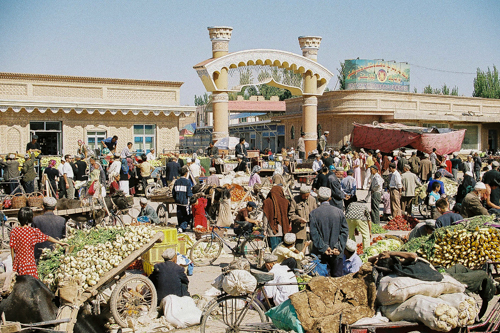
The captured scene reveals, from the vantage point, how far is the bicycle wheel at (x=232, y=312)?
5945 mm

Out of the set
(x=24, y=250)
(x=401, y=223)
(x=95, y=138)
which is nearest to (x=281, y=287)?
(x=24, y=250)

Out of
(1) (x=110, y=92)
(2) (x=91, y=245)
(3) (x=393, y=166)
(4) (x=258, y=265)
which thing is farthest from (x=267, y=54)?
(2) (x=91, y=245)

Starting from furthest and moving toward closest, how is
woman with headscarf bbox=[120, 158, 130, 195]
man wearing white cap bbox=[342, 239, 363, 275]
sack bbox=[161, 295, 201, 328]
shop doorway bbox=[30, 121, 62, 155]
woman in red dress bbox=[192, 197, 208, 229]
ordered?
1. shop doorway bbox=[30, 121, 62, 155]
2. woman with headscarf bbox=[120, 158, 130, 195]
3. woman in red dress bbox=[192, 197, 208, 229]
4. man wearing white cap bbox=[342, 239, 363, 275]
5. sack bbox=[161, 295, 201, 328]

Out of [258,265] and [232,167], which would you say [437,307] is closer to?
[258,265]

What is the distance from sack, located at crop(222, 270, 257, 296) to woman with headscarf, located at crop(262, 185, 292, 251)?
3.94 m

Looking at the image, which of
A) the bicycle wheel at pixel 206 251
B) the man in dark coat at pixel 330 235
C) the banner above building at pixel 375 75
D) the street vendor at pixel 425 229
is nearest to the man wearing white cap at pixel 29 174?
the bicycle wheel at pixel 206 251

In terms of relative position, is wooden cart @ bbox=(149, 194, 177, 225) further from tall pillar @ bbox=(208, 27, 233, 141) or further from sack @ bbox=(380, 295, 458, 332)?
tall pillar @ bbox=(208, 27, 233, 141)

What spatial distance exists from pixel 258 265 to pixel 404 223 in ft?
19.2

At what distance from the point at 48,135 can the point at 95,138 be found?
2.19m

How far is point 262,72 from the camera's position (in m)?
29.6

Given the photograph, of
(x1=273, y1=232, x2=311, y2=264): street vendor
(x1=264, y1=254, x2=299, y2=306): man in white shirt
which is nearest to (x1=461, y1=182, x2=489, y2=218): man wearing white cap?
(x1=273, y1=232, x2=311, y2=264): street vendor

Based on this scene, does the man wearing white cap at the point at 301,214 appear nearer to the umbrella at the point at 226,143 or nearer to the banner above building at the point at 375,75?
the umbrella at the point at 226,143

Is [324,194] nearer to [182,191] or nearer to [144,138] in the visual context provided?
[182,191]

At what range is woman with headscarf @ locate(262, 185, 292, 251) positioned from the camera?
989 cm
